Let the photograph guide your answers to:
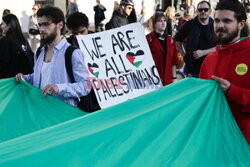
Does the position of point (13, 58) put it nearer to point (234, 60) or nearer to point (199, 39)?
point (199, 39)

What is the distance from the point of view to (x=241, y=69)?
2945mm

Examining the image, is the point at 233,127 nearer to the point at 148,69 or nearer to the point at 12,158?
the point at 12,158

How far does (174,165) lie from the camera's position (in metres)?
2.37

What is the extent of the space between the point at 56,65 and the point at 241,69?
5.23 ft

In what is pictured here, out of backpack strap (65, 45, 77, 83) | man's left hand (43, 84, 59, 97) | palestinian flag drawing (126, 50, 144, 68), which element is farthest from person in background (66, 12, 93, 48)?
man's left hand (43, 84, 59, 97)

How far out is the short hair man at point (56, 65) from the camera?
3764 mm

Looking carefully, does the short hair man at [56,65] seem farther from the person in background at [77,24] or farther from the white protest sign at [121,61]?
the person in background at [77,24]

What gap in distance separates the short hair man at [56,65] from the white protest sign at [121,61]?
1.62 meters

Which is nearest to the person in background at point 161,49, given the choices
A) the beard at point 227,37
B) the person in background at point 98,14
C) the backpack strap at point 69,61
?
the backpack strap at point 69,61

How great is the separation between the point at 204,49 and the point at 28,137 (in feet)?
14.6

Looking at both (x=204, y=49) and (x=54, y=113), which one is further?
(x=204, y=49)

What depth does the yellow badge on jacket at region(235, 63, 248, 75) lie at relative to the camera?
2.93m

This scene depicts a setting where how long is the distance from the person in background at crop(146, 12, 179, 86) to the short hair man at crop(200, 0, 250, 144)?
3176 millimetres

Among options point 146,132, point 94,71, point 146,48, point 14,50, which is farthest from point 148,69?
point 146,132
